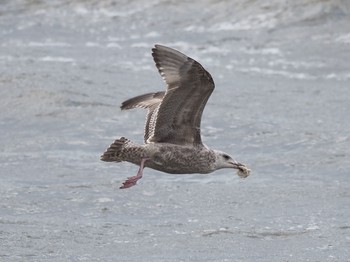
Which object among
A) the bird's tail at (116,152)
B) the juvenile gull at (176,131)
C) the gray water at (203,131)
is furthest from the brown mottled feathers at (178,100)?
the gray water at (203,131)

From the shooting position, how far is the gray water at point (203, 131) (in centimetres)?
959

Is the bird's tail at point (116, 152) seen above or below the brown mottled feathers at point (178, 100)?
below

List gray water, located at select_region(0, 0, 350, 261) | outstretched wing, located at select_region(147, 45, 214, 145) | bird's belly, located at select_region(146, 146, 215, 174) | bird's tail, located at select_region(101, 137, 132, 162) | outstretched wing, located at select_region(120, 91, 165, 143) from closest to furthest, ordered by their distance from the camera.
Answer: outstretched wing, located at select_region(147, 45, 214, 145) → bird's tail, located at select_region(101, 137, 132, 162) → bird's belly, located at select_region(146, 146, 215, 174) → outstretched wing, located at select_region(120, 91, 165, 143) → gray water, located at select_region(0, 0, 350, 261)

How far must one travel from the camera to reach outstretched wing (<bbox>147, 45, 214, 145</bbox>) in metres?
8.45

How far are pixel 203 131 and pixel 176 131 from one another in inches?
167

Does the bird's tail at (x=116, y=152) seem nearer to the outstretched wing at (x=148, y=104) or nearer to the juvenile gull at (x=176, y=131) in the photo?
the juvenile gull at (x=176, y=131)

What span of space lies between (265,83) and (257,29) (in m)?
2.25

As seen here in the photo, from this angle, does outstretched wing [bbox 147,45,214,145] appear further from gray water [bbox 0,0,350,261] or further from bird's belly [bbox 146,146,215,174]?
gray water [bbox 0,0,350,261]

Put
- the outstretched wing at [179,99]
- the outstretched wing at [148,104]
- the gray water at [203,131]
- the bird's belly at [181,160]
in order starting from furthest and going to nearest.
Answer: the gray water at [203,131], the outstretched wing at [148,104], the bird's belly at [181,160], the outstretched wing at [179,99]

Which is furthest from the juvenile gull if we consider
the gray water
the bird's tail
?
the gray water

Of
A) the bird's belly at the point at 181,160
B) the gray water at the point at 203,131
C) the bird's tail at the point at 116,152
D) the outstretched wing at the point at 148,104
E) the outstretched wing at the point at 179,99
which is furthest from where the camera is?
the gray water at the point at 203,131

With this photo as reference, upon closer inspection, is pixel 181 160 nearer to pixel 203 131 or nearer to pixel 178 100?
pixel 178 100

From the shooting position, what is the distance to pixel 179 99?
8656 mm

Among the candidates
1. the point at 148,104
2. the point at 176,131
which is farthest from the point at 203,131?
→ the point at 176,131
